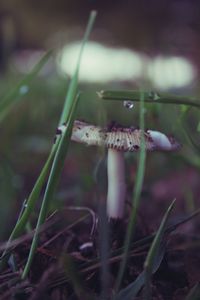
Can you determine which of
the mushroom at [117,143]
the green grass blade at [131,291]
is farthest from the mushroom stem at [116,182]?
the green grass blade at [131,291]

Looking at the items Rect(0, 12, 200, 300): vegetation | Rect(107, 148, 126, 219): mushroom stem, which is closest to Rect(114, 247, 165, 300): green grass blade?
Rect(0, 12, 200, 300): vegetation

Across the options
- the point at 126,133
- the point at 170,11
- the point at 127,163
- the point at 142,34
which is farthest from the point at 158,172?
the point at 142,34

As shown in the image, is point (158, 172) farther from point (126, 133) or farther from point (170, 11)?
point (170, 11)

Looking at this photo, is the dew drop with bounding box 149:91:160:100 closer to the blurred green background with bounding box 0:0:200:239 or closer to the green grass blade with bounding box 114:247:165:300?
the blurred green background with bounding box 0:0:200:239

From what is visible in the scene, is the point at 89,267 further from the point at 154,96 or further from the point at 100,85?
the point at 100,85

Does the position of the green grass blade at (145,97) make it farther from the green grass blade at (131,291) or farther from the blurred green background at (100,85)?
the green grass blade at (131,291)

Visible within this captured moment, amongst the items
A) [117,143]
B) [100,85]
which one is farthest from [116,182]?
[100,85]

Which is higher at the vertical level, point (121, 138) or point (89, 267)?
point (121, 138)
